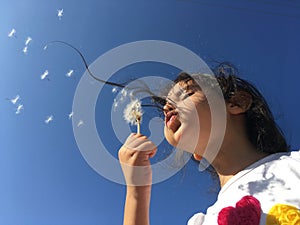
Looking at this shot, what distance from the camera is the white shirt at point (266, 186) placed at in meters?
0.68

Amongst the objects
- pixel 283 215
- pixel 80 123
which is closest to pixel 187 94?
pixel 80 123

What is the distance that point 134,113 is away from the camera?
3.04 feet

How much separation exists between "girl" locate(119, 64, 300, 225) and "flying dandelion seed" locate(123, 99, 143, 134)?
5cm

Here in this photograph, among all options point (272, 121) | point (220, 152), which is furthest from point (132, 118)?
point (272, 121)

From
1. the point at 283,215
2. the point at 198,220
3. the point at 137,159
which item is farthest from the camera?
the point at 137,159

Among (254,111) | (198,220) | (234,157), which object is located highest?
(254,111)

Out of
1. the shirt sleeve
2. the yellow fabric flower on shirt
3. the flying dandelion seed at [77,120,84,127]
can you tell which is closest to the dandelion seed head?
the flying dandelion seed at [77,120,84,127]

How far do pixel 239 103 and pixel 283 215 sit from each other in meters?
0.33

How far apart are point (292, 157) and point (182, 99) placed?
246 mm

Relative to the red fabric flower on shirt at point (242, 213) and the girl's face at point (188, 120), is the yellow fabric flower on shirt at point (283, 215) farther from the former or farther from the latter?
the girl's face at point (188, 120)

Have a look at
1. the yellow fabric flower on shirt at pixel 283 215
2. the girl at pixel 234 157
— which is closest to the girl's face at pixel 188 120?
the girl at pixel 234 157

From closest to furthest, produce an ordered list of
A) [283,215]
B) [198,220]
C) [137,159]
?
[283,215] < [198,220] < [137,159]

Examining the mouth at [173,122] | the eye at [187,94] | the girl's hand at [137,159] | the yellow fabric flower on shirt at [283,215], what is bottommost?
the yellow fabric flower on shirt at [283,215]

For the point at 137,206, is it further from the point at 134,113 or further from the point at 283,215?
the point at 283,215
